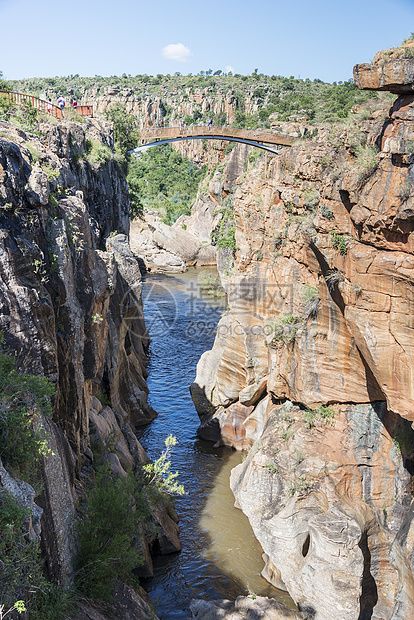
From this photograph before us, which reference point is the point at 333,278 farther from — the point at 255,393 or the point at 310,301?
the point at 255,393

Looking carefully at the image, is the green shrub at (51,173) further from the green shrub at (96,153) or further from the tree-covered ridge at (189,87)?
the tree-covered ridge at (189,87)

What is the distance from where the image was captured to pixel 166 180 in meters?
85.7

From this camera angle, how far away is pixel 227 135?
33.9 meters

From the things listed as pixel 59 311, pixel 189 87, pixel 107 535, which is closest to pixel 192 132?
pixel 59 311

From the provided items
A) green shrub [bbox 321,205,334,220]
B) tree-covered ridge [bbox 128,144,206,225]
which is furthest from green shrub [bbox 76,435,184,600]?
tree-covered ridge [bbox 128,144,206,225]

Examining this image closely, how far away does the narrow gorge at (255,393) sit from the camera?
35.6 feet

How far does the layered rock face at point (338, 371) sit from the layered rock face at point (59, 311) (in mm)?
4217

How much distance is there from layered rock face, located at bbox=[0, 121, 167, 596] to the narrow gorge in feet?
0.18

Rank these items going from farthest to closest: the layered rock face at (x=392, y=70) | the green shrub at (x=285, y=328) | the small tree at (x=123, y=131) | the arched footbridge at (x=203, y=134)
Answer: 1. the small tree at (x=123, y=131)
2. the arched footbridge at (x=203, y=134)
3. the green shrub at (x=285, y=328)
4. the layered rock face at (x=392, y=70)

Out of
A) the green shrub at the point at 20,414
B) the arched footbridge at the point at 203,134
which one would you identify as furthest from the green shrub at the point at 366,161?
the arched footbridge at the point at 203,134

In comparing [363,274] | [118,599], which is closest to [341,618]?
[118,599]

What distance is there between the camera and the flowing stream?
15477mm

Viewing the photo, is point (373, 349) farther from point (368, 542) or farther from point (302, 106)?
point (302, 106)

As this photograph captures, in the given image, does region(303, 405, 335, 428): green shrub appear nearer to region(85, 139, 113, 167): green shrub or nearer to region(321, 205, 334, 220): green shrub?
region(321, 205, 334, 220): green shrub
